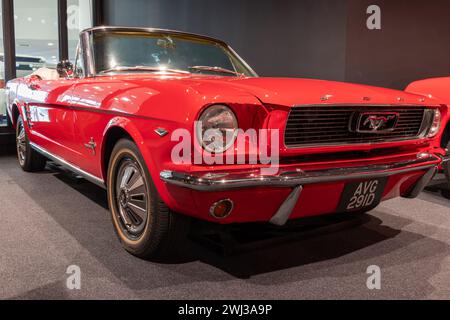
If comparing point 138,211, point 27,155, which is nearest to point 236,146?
point 138,211

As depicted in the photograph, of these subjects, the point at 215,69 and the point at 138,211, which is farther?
the point at 215,69

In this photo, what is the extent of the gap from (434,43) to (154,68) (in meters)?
3.92

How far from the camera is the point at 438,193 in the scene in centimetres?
412

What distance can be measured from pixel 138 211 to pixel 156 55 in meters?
1.24

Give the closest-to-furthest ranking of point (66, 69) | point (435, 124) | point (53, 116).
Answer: point (435, 124), point (66, 69), point (53, 116)

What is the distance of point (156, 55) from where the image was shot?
3.17 m

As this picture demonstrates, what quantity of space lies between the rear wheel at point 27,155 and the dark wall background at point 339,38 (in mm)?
2757

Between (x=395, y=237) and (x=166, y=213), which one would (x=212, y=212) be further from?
(x=395, y=237)

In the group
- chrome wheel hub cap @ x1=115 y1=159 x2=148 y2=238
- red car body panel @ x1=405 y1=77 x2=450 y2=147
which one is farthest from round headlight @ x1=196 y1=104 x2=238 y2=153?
red car body panel @ x1=405 y1=77 x2=450 y2=147

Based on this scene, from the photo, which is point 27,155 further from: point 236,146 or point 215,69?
point 236,146

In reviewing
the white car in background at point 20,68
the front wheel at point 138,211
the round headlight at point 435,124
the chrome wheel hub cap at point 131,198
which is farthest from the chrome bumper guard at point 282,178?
the white car in background at point 20,68

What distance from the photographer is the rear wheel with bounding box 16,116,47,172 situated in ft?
15.4

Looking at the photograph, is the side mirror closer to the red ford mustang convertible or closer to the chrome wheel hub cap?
the red ford mustang convertible

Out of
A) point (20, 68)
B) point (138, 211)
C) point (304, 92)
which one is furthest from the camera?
point (20, 68)
